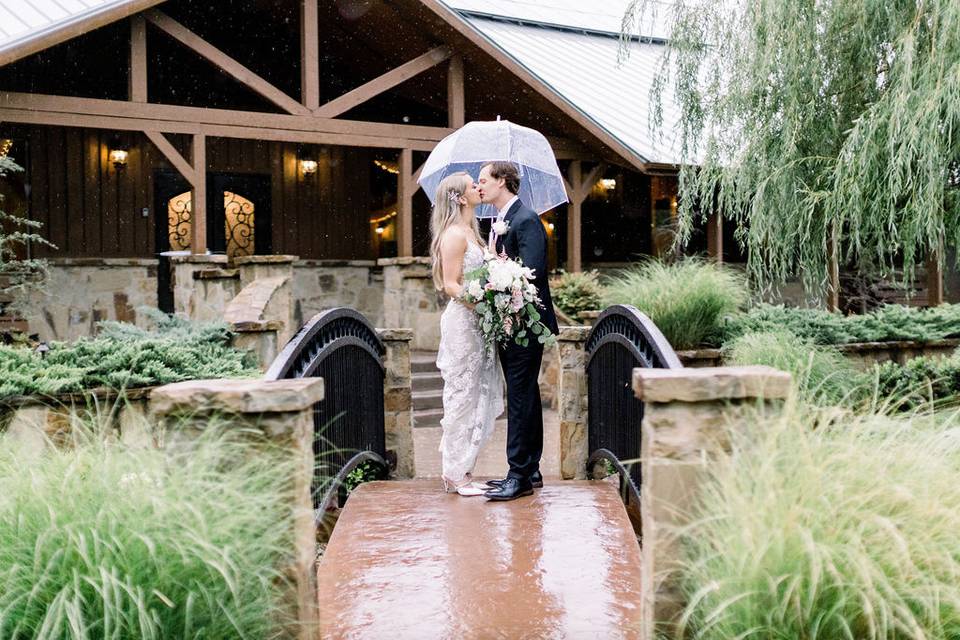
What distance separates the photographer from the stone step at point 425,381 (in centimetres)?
1098

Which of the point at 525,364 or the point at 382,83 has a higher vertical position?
the point at 382,83

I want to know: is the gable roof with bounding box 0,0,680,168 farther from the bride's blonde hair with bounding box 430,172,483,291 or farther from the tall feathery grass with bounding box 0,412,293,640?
the tall feathery grass with bounding box 0,412,293,640

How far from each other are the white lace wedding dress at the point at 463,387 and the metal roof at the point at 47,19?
21.9ft

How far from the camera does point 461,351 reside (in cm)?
545

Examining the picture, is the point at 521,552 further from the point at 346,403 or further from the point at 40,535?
the point at 40,535

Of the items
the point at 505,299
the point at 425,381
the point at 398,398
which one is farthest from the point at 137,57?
the point at 505,299

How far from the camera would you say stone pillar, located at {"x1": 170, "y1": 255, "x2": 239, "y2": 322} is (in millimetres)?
10695

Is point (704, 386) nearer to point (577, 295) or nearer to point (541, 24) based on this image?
point (577, 295)

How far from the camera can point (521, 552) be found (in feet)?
13.9

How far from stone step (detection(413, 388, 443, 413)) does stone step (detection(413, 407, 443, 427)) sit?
7 cm

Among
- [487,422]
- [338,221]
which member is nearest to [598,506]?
[487,422]

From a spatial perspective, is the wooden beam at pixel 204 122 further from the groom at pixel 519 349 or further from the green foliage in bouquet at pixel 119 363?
the groom at pixel 519 349

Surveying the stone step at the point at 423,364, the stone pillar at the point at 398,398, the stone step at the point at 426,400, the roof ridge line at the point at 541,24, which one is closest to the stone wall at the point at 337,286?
the stone step at the point at 423,364

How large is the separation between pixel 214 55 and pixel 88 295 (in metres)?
4.11
